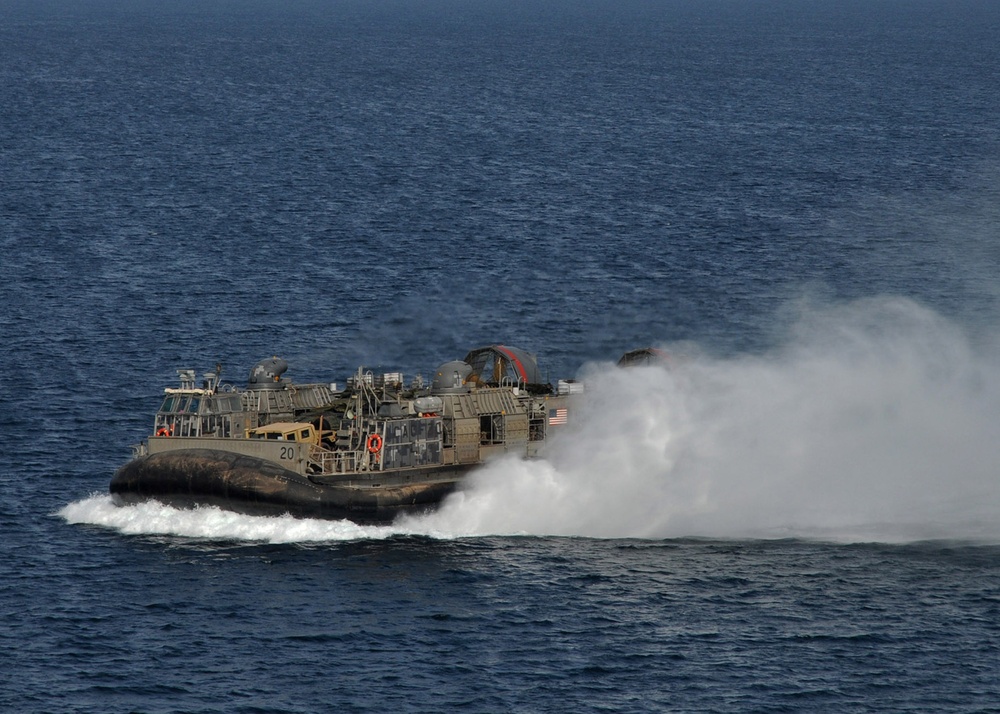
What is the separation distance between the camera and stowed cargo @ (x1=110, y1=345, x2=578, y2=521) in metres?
78.4

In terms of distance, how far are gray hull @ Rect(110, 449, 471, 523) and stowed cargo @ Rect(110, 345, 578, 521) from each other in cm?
5

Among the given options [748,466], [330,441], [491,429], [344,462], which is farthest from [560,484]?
[330,441]

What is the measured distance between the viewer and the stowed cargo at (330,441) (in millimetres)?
78438

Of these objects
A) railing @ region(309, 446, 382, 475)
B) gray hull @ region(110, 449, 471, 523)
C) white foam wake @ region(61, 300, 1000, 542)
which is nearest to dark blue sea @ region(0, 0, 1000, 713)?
white foam wake @ region(61, 300, 1000, 542)

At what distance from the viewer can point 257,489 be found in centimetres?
7781

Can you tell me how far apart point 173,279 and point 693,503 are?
63689 mm

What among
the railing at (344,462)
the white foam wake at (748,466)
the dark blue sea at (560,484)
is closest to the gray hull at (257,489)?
the white foam wake at (748,466)

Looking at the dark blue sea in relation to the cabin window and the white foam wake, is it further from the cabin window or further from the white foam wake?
the cabin window

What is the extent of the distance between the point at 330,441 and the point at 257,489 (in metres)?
6.62

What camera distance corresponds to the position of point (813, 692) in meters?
60.7

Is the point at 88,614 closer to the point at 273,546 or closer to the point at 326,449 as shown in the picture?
the point at 273,546

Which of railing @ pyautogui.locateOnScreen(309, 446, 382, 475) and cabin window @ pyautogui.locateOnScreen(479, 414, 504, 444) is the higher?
cabin window @ pyautogui.locateOnScreen(479, 414, 504, 444)

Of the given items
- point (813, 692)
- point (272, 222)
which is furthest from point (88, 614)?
point (272, 222)

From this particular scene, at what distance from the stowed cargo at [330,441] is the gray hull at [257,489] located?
0.05 metres
